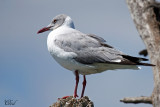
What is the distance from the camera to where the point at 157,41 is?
6746 millimetres

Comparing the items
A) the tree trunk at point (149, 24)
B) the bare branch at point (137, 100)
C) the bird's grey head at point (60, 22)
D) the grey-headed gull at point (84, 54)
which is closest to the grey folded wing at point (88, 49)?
the grey-headed gull at point (84, 54)

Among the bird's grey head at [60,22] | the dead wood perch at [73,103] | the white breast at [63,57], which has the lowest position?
the dead wood perch at [73,103]

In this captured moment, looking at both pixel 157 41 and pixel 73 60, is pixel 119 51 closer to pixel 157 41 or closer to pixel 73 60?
pixel 73 60

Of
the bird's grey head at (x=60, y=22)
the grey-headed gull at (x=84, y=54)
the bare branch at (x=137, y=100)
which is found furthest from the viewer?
the bird's grey head at (x=60, y=22)

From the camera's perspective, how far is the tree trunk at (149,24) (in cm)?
667

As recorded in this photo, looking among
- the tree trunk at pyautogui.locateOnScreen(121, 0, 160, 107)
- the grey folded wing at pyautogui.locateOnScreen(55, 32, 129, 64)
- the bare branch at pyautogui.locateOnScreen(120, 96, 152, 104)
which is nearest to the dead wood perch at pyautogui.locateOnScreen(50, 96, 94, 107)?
the grey folded wing at pyautogui.locateOnScreen(55, 32, 129, 64)

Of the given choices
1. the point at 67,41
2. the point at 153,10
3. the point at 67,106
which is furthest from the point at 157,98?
the point at 67,41

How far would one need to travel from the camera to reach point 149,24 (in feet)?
22.6

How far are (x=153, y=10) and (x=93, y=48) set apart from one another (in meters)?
2.79

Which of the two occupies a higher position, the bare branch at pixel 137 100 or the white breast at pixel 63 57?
the white breast at pixel 63 57

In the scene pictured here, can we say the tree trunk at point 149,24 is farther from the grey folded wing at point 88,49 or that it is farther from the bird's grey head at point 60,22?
the bird's grey head at point 60,22

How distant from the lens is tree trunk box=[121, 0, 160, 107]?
667cm

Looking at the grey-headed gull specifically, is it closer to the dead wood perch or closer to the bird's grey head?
the bird's grey head

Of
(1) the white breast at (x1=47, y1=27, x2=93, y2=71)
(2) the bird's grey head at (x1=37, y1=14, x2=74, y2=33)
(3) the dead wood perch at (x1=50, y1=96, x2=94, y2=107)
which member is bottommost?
(3) the dead wood perch at (x1=50, y1=96, x2=94, y2=107)
